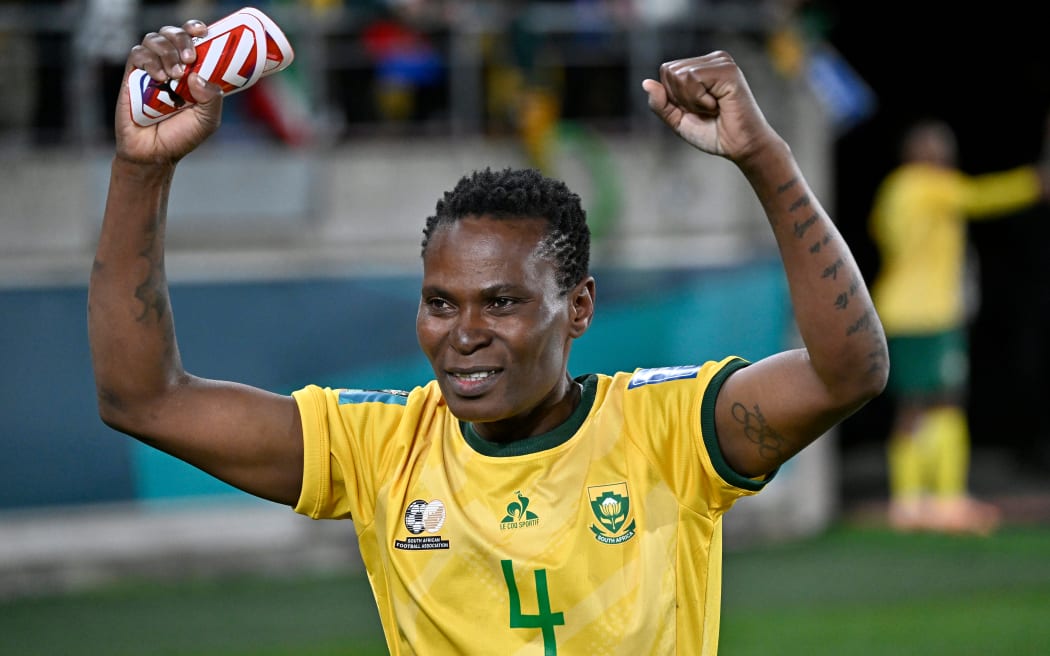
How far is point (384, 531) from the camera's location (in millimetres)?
3170

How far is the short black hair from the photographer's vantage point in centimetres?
313

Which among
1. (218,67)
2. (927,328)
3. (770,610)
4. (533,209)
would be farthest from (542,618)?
(927,328)

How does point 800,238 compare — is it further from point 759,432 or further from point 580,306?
point 580,306

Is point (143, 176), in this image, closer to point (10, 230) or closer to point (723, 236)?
point (10, 230)

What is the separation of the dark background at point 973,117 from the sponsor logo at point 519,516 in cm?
1027

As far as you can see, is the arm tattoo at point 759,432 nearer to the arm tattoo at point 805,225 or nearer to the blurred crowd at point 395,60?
the arm tattoo at point 805,225

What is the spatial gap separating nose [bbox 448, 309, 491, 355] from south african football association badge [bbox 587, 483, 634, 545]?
1.26 ft

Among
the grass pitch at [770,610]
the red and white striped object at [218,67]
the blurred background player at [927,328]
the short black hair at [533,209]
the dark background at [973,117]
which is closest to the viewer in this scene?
the red and white striped object at [218,67]

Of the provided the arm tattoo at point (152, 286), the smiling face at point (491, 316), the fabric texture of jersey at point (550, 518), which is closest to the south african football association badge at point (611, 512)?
the fabric texture of jersey at point (550, 518)

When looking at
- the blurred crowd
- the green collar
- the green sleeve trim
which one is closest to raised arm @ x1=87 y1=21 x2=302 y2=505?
the green collar

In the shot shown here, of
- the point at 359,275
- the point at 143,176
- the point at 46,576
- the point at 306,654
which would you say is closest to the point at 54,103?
the point at 359,275

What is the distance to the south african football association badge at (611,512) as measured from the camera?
303 centimetres

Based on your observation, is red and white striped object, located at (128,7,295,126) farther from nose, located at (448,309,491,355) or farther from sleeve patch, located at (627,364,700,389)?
sleeve patch, located at (627,364,700,389)

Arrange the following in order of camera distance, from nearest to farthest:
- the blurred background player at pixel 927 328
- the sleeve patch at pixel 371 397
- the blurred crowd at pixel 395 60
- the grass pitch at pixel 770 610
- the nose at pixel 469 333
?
1. the nose at pixel 469 333
2. the sleeve patch at pixel 371 397
3. the grass pitch at pixel 770 610
4. the blurred crowd at pixel 395 60
5. the blurred background player at pixel 927 328
